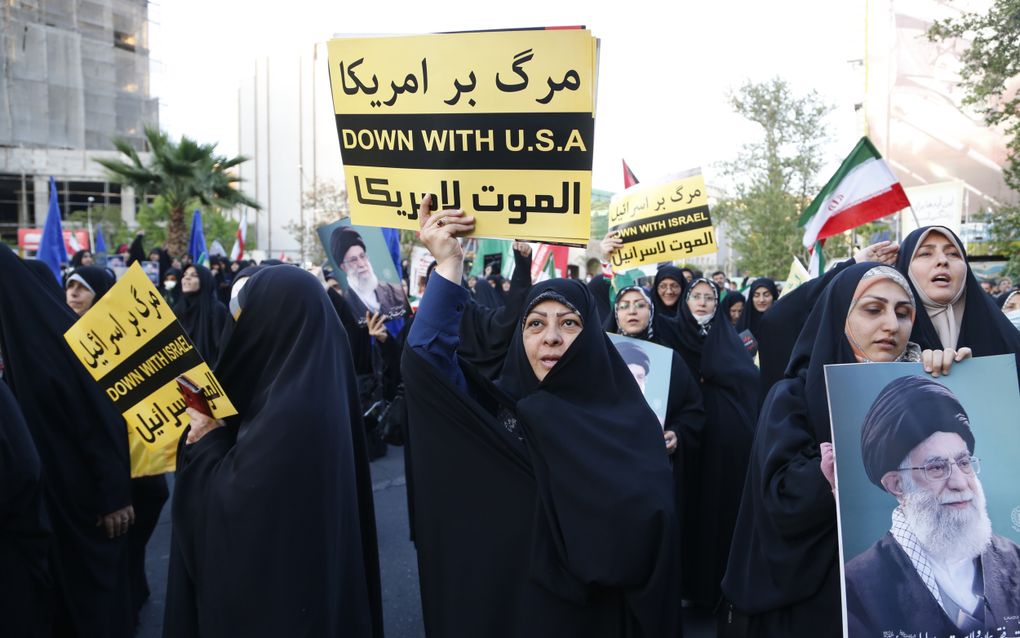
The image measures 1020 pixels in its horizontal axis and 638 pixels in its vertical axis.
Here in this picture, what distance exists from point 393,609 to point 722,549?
1.92 metres

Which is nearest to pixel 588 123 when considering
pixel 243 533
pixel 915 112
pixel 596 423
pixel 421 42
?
pixel 421 42

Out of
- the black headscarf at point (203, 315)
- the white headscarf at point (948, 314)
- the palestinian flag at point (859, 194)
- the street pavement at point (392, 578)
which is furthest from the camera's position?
the black headscarf at point (203, 315)

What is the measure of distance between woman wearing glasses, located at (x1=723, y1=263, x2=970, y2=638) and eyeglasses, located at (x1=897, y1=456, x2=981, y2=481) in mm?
227

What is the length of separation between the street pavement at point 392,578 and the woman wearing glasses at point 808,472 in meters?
2.20

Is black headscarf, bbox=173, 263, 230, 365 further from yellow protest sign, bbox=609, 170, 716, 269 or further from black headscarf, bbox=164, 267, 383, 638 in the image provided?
black headscarf, bbox=164, 267, 383, 638

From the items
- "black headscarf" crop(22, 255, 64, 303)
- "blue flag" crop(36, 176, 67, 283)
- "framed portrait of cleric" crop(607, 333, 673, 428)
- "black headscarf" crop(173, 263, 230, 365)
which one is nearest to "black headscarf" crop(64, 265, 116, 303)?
"black headscarf" crop(22, 255, 64, 303)

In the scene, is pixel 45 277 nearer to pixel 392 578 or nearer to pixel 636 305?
pixel 392 578

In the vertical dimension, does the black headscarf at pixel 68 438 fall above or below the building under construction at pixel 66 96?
below

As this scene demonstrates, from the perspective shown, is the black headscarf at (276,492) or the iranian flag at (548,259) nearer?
the black headscarf at (276,492)

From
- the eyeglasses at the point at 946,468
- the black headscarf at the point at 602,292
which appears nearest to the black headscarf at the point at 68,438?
the eyeglasses at the point at 946,468

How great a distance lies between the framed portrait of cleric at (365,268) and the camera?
5988mm

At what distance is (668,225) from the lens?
6.25m

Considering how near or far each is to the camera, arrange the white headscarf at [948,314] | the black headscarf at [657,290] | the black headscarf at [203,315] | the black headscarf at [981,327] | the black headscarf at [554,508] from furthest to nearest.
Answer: the black headscarf at [203,315] < the black headscarf at [657,290] < the white headscarf at [948,314] < the black headscarf at [981,327] < the black headscarf at [554,508]

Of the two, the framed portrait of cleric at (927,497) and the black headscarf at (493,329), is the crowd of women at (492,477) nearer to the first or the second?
the framed portrait of cleric at (927,497)
